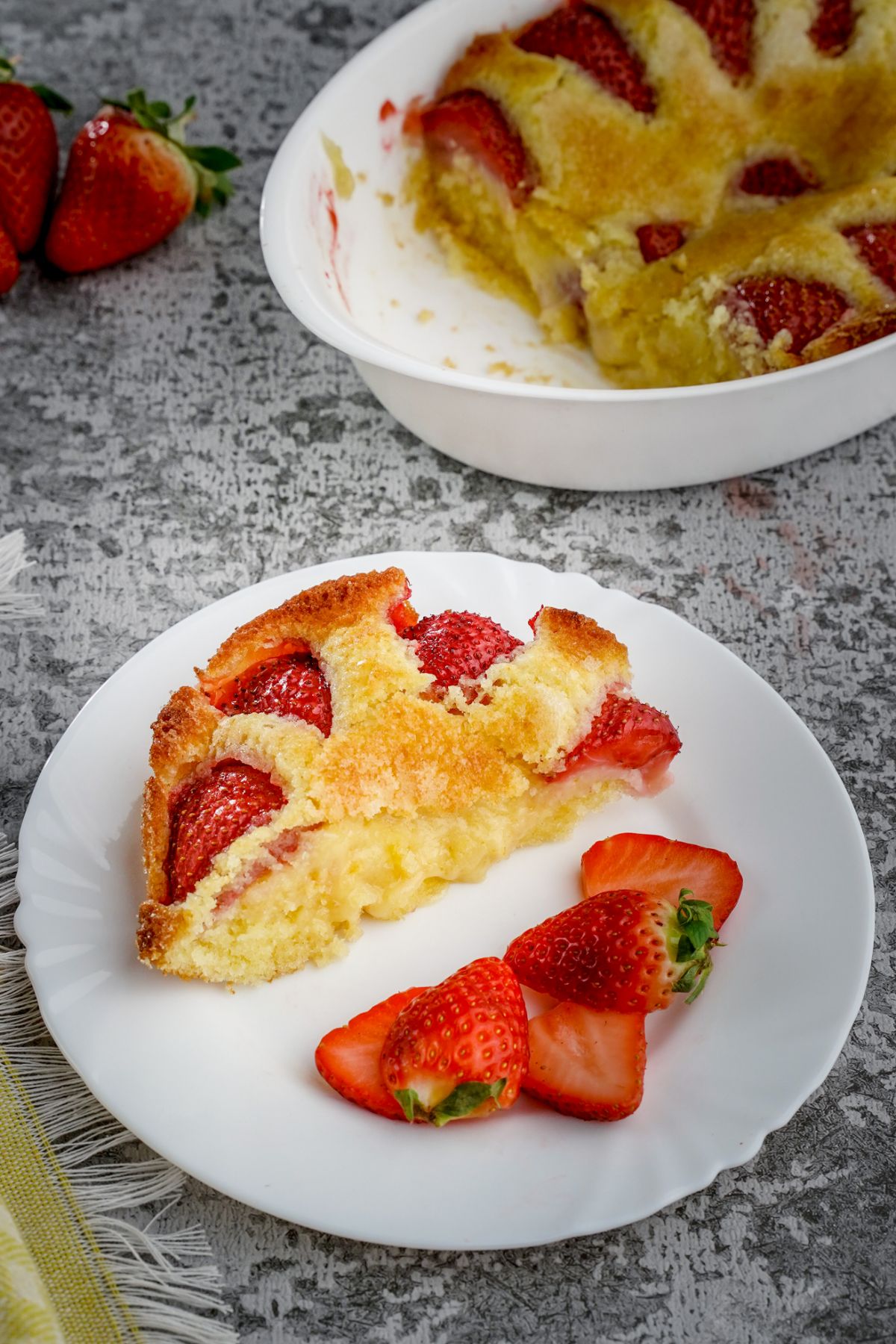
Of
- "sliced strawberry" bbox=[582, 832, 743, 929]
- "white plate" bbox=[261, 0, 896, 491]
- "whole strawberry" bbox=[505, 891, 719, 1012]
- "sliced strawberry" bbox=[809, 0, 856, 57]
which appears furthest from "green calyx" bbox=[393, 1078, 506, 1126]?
"sliced strawberry" bbox=[809, 0, 856, 57]

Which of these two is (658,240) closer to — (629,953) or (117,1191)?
(629,953)

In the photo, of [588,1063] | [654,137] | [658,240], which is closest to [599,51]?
[654,137]

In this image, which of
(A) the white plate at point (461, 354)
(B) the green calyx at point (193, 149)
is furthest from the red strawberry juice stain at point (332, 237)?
(B) the green calyx at point (193, 149)

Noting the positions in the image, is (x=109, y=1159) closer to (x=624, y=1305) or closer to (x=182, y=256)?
(x=624, y=1305)

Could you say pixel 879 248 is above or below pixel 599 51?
below

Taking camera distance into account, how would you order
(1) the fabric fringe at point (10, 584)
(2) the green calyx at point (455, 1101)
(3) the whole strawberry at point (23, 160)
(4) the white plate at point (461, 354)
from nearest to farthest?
(2) the green calyx at point (455, 1101) < (4) the white plate at point (461, 354) < (1) the fabric fringe at point (10, 584) < (3) the whole strawberry at point (23, 160)

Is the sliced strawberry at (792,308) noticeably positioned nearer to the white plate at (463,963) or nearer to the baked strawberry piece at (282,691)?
the white plate at (463,963)

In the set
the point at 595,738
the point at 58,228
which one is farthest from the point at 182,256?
the point at 595,738

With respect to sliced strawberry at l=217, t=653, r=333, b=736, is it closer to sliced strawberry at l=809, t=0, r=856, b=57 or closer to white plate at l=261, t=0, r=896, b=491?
white plate at l=261, t=0, r=896, b=491
